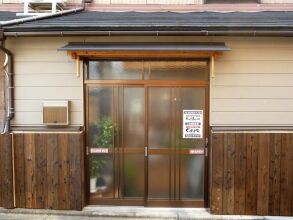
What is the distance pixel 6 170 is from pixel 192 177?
Result: 3.85 meters

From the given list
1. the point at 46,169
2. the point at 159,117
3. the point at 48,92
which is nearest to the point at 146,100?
the point at 159,117

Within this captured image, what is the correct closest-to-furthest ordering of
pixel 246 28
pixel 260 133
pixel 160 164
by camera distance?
pixel 246 28
pixel 260 133
pixel 160 164

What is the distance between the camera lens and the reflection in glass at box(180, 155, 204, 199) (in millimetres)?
6031

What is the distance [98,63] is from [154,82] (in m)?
1.25

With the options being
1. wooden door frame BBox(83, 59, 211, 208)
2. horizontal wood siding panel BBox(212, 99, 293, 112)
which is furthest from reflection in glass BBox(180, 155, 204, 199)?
horizontal wood siding panel BBox(212, 99, 293, 112)

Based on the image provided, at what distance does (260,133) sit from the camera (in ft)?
18.6

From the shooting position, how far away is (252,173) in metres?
5.72

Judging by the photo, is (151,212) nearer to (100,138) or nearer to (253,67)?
(100,138)

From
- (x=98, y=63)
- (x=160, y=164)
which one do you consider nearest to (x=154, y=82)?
(x=98, y=63)

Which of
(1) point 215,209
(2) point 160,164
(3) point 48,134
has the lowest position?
(1) point 215,209

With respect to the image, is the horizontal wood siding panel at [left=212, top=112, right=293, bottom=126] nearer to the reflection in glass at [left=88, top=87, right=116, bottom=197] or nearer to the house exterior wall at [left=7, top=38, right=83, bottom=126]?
the reflection in glass at [left=88, top=87, right=116, bottom=197]

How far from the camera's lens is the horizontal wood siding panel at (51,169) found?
5859 mm

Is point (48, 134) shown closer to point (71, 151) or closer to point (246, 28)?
point (71, 151)

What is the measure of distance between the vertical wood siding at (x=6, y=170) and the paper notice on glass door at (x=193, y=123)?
11.9ft
